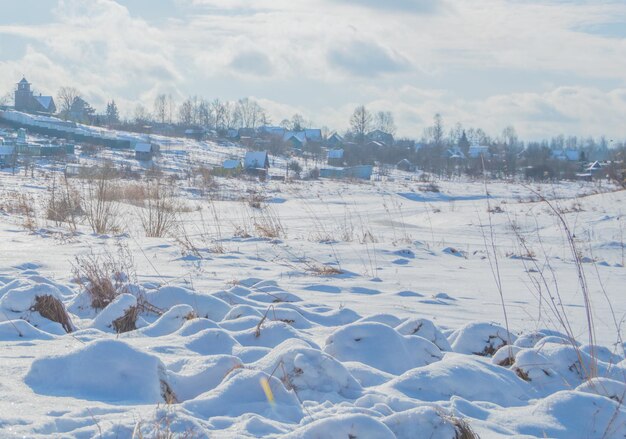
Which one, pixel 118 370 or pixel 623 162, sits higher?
pixel 623 162

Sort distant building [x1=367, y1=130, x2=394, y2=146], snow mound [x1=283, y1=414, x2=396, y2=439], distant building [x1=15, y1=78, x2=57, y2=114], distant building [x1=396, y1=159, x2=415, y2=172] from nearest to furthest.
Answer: snow mound [x1=283, y1=414, x2=396, y2=439], distant building [x1=396, y1=159, x2=415, y2=172], distant building [x1=15, y1=78, x2=57, y2=114], distant building [x1=367, y1=130, x2=394, y2=146]

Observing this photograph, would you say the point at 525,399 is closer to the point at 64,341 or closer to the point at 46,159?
the point at 64,341

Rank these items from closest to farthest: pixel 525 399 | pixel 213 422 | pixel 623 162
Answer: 1. pixel 213 422
2. pixel 525 399
3. pixel 623 162

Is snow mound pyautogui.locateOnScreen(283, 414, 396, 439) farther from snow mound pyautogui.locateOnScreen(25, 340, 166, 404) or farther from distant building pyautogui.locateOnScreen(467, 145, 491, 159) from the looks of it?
distant building pyautogui.locateOnScreen(467, 145, 491, 159)

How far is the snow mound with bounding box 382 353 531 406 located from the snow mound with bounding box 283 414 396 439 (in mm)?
667

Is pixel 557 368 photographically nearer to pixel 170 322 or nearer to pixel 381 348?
pixel 381 348

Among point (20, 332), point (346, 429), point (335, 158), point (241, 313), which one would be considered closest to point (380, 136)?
point (335, 158)

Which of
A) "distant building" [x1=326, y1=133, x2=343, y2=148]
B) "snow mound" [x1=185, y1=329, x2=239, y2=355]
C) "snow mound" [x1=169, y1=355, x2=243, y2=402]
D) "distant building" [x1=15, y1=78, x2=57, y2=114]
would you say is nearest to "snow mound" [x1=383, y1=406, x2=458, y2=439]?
"snow mound" [x1=169, y1=355, x2=243, y2=402]

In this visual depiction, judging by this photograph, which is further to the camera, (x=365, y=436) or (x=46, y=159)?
(x=46, y=159)

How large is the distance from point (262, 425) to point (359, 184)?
37.9 m

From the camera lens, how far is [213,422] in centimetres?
228

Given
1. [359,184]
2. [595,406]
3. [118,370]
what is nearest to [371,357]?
[595,406]

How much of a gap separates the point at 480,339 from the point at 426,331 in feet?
1.08

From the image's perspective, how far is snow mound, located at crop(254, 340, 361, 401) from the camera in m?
2.69
